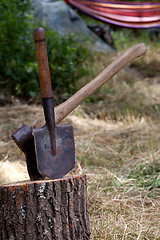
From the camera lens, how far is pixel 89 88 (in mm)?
1675

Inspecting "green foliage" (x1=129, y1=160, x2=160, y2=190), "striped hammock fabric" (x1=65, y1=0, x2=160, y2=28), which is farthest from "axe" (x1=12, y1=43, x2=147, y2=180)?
"striped hammock fabric" (x1=65, y1=0, x2=160, y2=28)

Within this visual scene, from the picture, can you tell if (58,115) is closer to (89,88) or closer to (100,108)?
(89,88)

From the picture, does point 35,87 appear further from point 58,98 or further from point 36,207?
point 36,207

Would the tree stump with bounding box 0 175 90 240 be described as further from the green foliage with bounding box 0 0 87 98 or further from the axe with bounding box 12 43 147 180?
the green foliage with bounding box 0 0 87 98

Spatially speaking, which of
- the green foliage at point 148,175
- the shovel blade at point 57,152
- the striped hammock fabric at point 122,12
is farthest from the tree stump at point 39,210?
the striped hammock fabric at point 122,12

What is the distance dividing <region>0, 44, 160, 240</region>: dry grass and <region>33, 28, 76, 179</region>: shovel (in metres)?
0.42

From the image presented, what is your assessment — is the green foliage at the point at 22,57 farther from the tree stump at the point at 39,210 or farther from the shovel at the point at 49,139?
the tree stump at the point at 39,210

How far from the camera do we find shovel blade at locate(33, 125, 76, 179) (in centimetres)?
137

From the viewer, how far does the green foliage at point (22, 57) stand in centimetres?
399

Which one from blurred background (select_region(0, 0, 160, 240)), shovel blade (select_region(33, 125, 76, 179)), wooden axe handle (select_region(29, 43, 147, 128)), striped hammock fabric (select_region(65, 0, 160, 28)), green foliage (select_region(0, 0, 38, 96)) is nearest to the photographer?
shovel blade (select_region(33, 125, 76, 179))

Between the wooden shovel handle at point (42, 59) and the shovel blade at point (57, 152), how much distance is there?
7.5 inches

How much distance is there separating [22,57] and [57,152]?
3.02 metres

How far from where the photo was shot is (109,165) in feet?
7.93

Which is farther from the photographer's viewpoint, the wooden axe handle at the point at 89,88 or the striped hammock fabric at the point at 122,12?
the striped hammock fabric at the point at 122,12
